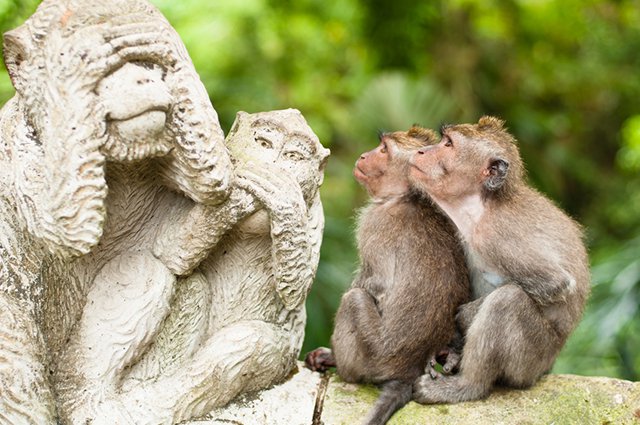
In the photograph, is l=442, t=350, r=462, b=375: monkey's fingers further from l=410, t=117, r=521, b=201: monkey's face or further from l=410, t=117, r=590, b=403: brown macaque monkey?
l=410, t=117, r=521, b=201: monkey's face

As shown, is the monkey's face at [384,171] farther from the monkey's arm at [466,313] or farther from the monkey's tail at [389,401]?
the monkey's tail at [389,401]

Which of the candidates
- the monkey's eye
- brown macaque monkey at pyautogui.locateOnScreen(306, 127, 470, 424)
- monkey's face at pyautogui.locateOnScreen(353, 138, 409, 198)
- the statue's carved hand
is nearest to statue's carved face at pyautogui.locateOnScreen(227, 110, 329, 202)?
the monkey's eye

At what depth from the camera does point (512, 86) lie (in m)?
9.61

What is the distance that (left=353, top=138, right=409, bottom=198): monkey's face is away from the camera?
154 inches

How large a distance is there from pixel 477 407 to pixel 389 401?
0.38m

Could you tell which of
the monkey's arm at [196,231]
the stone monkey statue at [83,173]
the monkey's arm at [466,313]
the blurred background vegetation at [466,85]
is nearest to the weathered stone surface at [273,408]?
the stone monkey statue at [83,173]

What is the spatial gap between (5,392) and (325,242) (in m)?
3.69

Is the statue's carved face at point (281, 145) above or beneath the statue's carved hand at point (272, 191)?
above

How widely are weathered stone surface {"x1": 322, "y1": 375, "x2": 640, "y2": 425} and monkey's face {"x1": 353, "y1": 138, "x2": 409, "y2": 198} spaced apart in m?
1.05

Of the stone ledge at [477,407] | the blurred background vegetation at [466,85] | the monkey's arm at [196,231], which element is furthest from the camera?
the blurred background vegetation at [466,85]

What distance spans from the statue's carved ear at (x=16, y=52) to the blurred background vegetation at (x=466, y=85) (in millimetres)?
3153

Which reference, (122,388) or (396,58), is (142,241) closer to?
(122,388)

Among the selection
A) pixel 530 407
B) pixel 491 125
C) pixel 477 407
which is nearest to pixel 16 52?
pixel 491 125

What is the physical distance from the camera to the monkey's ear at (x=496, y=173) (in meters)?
3.44
